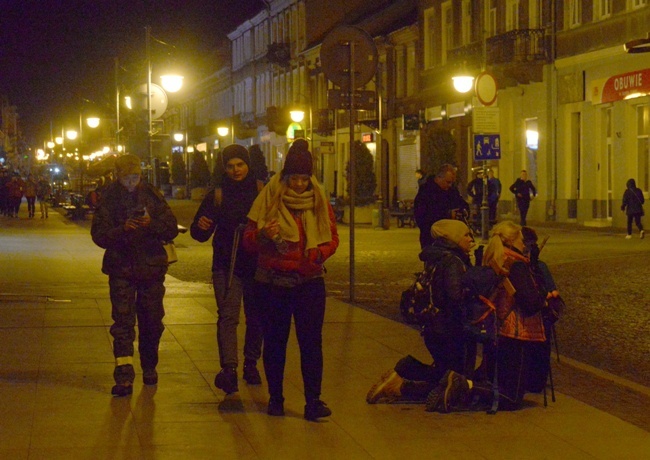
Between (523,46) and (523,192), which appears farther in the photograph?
(523,46)

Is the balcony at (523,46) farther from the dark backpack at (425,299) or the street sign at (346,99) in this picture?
the dark backpack at (425,299)

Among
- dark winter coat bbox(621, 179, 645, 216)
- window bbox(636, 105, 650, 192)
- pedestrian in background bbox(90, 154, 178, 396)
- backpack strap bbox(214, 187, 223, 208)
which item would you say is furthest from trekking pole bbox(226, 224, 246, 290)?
window bbox(636, 105, 650, 192)

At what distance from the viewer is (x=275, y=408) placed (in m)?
7.69

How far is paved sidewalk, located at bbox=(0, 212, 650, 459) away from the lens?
6.81 meters

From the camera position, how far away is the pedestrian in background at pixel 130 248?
27.9 ft

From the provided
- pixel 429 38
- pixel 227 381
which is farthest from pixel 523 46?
pixel 227 381

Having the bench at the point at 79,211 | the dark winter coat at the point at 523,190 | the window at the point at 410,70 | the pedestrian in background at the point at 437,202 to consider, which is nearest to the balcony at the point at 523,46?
the dark winter coat at the point at 523,190

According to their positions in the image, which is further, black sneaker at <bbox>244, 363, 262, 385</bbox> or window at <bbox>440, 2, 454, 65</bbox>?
window at <bbox>440, 2, 454, 65</bbox>

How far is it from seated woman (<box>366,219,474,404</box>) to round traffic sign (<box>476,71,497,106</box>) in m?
14.6

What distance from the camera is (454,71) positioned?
1656 inches

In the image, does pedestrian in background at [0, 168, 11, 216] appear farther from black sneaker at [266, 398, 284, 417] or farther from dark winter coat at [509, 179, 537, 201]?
black sneaker at [266, 398, 284, 417]

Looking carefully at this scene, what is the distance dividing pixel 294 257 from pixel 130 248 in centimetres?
157

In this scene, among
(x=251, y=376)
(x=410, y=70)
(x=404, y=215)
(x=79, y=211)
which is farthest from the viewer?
(x=410, y=70)

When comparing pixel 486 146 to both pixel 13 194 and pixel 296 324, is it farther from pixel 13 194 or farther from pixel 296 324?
pixel 13 194
